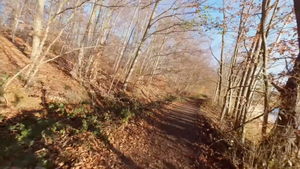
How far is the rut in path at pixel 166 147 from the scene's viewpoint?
5406 mm

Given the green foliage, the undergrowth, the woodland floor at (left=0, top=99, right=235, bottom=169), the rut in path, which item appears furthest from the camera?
the green foliage

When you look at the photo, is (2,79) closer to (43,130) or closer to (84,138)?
(43,130)

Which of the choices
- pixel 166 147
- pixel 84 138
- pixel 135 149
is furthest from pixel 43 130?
pixel 166 147

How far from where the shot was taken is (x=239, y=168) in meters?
5.45

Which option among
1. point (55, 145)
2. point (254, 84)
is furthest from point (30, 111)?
point (254, 84)

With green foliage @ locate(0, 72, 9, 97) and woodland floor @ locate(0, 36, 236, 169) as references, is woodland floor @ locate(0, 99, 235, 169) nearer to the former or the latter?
woodland floor @ locate(0, 36, 236, 169)

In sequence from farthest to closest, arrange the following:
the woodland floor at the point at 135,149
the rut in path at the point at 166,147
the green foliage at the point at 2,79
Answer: the green foliage at the point at 2,79
the rut in path at the point at 166,147
the woodland floor at the point at 135,149

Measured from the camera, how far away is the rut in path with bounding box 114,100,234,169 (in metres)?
5.41

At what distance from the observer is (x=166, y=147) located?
6.52m

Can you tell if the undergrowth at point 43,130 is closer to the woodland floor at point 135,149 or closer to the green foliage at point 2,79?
the woodland floor at point 135,149

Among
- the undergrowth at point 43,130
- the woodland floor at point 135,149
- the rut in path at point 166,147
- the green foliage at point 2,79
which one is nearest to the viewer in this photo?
the undergrowth at point 43,130

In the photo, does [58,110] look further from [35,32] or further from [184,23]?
[184,23]

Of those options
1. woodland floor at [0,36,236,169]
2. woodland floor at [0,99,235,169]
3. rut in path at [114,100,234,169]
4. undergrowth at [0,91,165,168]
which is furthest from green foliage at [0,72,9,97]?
rut in path at [114,100,234,169]

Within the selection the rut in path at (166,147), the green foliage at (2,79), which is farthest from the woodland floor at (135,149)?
the green foliage at (2,79)
